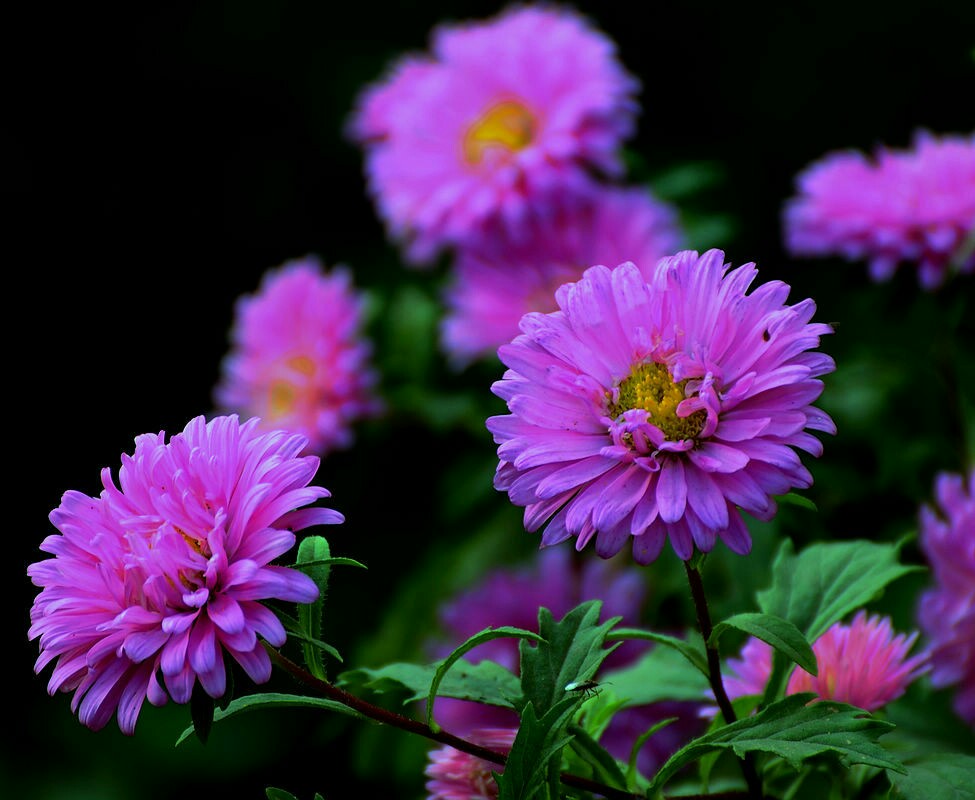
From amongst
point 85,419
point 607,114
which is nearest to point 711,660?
point 607,114

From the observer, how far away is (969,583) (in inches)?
25.4

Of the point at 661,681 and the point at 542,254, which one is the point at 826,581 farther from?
the point at 542,254

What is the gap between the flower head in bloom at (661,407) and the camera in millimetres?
440

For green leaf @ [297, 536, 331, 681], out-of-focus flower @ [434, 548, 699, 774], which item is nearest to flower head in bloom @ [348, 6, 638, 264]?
out-of-focus flower @ [434, 548, 699, 774]

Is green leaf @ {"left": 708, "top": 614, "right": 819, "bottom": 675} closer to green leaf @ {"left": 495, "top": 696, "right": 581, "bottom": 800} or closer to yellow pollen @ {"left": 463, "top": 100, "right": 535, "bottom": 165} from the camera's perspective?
green leaf @ {"left": 495, "top": 696, "right": 581, "bottom": 800}

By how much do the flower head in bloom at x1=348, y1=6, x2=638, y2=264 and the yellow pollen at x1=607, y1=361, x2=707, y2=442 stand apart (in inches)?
21.6

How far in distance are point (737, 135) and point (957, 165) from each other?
27.7 inches

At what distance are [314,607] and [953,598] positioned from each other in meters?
0.36

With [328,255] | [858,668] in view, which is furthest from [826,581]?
[328,255]

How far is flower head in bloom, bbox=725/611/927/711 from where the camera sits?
0.54m

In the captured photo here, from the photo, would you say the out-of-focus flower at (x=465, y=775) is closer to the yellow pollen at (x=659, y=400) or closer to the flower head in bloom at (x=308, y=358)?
the yellow pollen at (x=659, y=400)

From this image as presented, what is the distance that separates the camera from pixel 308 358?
45.9 inches

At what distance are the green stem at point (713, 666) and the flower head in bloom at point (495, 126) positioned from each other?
61 centimetres

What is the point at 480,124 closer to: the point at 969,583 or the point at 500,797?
the point at 969,583
